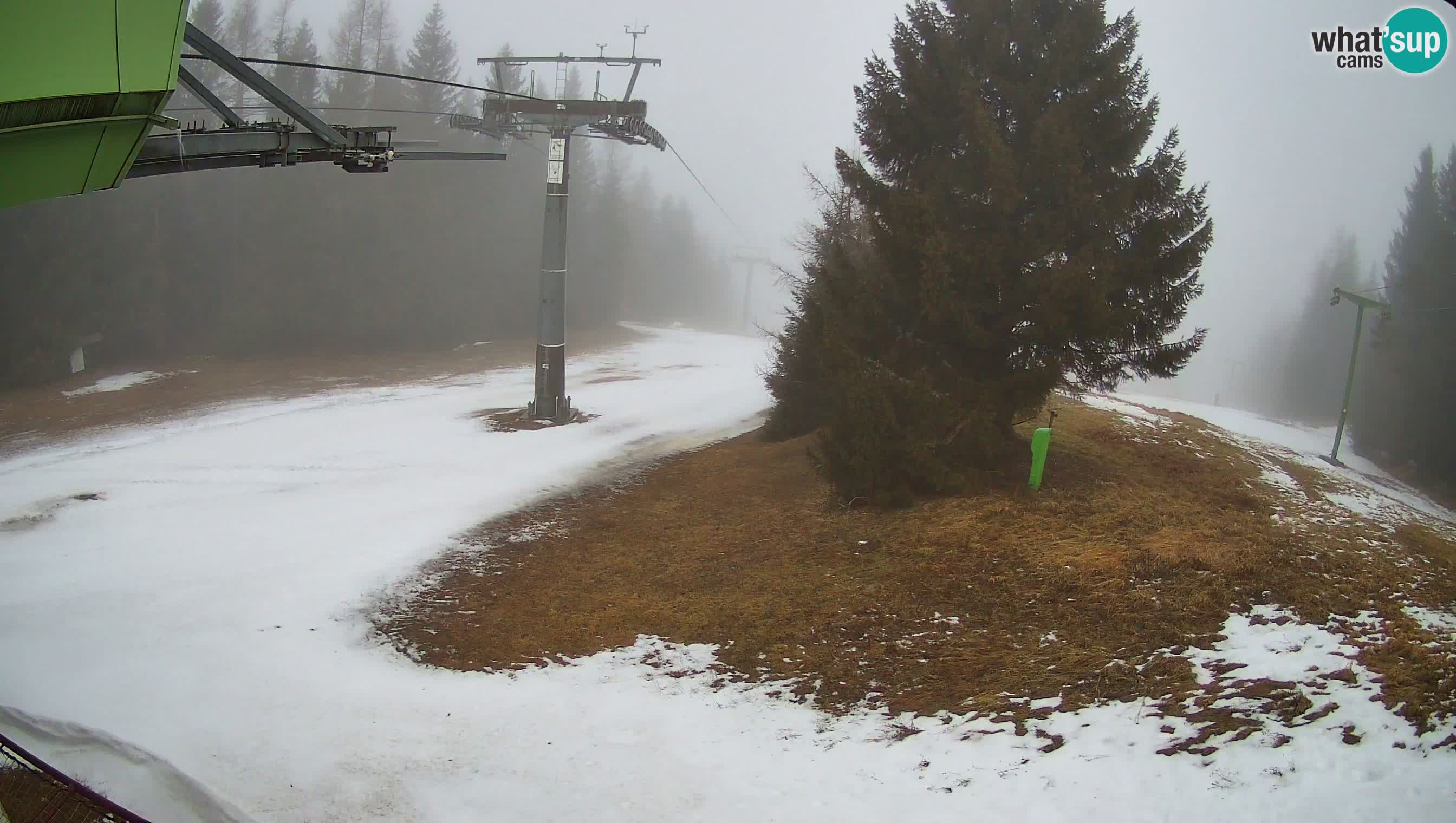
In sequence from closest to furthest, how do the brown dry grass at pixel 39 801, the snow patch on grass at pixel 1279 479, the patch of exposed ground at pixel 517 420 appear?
the brown dry grass at pixel 39 801, the snow patch on grass at pixel 1279 479, the patch of exposed ground at pixel 517 420

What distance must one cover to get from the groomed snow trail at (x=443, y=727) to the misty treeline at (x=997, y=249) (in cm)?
460

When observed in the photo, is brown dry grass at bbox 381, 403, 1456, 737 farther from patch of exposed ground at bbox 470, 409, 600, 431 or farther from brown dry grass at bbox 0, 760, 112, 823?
patch of exposed ground at bbox 470, 409, 600, 431

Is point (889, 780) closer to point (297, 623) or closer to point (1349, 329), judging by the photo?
point (297, 623)

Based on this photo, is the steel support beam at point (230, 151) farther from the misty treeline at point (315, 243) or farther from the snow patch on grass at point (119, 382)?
the snow patch on grass at point (119, 382)

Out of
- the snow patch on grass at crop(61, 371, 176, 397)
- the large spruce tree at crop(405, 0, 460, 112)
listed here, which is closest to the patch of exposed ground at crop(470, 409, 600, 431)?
the snow patch on grass at crop(61, 371, 176, 397)

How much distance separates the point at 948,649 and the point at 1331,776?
330 cm

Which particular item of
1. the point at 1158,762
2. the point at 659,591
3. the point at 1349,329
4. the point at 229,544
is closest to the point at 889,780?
the point at 1158,762

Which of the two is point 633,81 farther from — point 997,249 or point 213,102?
point 213,102

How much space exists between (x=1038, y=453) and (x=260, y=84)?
1025 centimetres

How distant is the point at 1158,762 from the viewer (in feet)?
18.2

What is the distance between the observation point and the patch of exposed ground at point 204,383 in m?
21.9

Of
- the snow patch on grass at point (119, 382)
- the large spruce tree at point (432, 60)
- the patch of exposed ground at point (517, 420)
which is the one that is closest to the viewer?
the patch of exposed ground at point (517, 420)

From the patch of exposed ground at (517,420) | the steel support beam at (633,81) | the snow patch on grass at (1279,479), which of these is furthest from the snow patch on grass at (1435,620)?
the steel support beam at (633,81)

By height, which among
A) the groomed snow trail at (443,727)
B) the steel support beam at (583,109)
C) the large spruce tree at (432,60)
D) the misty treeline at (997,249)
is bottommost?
the groomed snow trail at (443,727)
